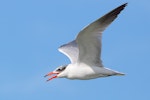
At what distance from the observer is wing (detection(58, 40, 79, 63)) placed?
19720 millimetres

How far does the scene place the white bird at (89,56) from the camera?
659 inches

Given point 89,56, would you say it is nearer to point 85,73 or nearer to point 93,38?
point 85,73

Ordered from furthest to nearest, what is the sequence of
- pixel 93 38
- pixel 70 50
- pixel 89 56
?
pixel 70 50 < pixel 89 56 < pixel 93 38

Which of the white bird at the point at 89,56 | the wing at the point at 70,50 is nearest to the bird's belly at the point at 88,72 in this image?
the white bird at the point at 89,56

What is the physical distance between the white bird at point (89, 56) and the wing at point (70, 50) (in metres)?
0.23

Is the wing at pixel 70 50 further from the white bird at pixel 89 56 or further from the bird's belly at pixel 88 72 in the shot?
the bird's belly at pixel 88 72

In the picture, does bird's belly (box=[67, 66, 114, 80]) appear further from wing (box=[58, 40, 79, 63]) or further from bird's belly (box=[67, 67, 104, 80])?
wing (box=[58, 40, 79, 63])

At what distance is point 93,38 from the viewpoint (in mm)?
17141

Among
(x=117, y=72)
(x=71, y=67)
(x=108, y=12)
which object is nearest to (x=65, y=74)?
(x=71, y=67)

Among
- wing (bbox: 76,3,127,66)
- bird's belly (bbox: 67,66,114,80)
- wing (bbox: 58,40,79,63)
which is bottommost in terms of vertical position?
bird's belly (bbox: 67,66,114,80)

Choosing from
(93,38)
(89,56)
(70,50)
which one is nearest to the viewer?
(93,38)

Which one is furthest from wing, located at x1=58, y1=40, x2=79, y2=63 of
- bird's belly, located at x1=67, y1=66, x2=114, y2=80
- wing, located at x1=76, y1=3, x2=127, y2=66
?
wing, located at x1=76, y1=3, x2=127, y2=66

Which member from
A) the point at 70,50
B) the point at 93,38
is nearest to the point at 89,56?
the point at 93,38

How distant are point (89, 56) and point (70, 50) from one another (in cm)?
282
